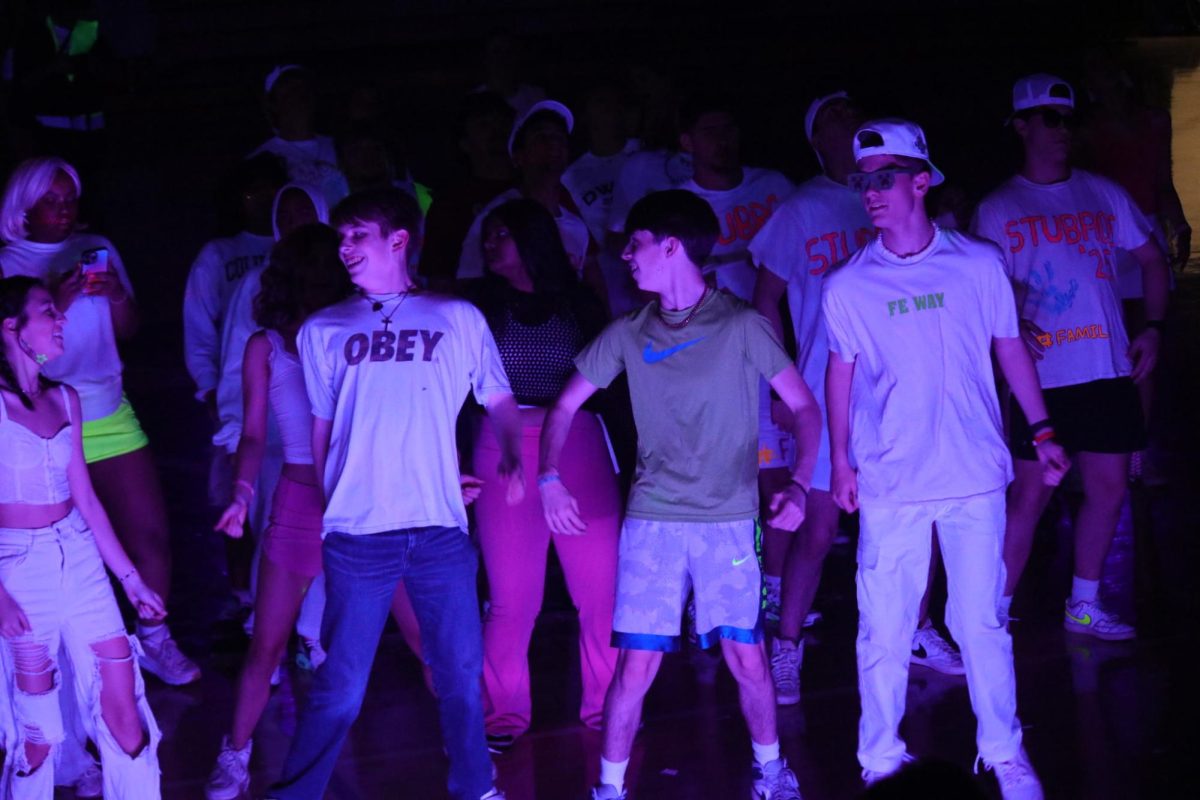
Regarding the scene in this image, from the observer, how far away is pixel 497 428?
4629 mm

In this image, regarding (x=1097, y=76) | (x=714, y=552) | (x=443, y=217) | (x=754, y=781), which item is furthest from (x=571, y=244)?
(x=1097, y=76)

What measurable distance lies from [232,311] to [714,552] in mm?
2360

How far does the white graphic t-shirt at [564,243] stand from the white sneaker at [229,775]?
76.0 inches

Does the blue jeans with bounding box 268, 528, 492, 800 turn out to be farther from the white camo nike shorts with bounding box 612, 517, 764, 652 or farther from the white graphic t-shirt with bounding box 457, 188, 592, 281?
the white graphic t-shirt with bounding box 457, 188, 592, 281

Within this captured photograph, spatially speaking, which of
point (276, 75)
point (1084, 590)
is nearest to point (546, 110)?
point (276, 75)

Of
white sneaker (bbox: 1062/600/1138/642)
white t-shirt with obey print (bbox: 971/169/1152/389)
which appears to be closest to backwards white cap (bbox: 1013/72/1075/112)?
white t-shirt with obey print (bbox: 971/169/1152/389)

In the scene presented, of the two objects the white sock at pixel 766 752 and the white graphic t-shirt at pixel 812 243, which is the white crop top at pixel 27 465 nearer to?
the white sock at pixel 766 752

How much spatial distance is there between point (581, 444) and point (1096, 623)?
221 cm

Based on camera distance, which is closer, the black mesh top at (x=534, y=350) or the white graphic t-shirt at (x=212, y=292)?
the black mesh top at (x=534, y=350)

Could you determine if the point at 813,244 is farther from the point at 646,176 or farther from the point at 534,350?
the point at 646,176

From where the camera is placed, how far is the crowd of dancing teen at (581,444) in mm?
4344

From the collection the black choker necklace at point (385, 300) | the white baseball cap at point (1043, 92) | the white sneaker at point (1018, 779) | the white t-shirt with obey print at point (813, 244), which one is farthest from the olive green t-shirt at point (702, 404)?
the white baseball cap at point (1043, 92)

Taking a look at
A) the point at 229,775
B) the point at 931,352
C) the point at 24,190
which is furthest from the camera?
the point at 24,190

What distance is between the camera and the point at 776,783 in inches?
180
